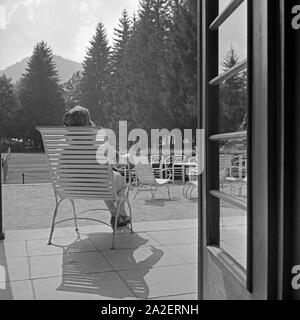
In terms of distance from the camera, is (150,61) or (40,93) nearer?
(150,61)

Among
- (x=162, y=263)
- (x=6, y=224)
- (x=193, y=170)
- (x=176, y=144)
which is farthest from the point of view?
(x=176, y=144)

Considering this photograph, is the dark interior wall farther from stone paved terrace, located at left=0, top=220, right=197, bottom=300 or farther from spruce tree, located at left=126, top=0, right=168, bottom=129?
spruce tree, located at left=126, top=0, right=168, bottom=129

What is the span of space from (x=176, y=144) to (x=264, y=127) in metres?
17.2

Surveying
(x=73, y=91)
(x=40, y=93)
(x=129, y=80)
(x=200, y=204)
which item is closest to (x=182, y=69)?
(x=129, y=80)

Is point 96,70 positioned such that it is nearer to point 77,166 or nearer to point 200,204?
point 77,166

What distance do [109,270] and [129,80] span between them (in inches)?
831

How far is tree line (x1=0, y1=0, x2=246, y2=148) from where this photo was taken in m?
18.0

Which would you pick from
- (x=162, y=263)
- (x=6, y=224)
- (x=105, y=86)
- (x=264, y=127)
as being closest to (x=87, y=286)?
(x=162, y=263)

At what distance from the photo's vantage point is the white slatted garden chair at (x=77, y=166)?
9.41 ft

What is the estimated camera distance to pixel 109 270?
2346mm

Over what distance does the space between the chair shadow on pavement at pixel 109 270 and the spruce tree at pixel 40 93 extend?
2845 centimetres

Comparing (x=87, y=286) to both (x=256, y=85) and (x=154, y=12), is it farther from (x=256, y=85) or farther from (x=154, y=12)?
(x=154, y=12)

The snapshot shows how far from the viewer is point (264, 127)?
0.91 meters

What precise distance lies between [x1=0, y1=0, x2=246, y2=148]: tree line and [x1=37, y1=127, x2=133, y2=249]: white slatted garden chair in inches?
322
